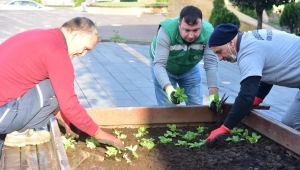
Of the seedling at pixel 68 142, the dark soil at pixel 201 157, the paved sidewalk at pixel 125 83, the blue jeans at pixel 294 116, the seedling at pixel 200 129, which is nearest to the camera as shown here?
the dark soil at pixel 201 157

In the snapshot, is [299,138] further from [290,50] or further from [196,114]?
[196,114]

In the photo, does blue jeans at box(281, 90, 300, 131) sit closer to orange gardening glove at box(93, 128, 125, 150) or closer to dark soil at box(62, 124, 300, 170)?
dark soil at box(62, 124, 300, 170)

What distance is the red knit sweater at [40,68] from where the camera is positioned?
3059 mm

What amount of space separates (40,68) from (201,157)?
1.52 m

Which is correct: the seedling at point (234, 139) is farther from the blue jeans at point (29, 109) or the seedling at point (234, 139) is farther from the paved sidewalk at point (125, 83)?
the paved sidewalk at point (125, 83)

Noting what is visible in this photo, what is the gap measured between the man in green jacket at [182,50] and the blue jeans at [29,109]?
1264 mm

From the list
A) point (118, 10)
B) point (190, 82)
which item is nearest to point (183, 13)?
point (190, 82)

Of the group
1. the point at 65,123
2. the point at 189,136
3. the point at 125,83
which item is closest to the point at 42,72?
the point at 65,123

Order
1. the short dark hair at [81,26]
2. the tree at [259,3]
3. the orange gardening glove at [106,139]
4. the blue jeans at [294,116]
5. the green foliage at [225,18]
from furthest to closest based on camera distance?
the green foliage at [225,18], the tree at [259,3], the blue jeans at [294,116], the orange gardening glove at [106,139], the short dark hair at [81,26]

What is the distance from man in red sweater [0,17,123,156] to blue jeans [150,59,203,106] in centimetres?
169

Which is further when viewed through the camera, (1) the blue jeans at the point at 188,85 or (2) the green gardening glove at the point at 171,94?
(1) the blue jeans at the point at 188,85

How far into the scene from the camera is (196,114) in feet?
15.4

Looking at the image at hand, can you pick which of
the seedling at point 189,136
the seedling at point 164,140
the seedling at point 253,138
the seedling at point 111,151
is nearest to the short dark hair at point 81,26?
the seedling at point 111,151

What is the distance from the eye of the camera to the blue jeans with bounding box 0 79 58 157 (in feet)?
10.7
